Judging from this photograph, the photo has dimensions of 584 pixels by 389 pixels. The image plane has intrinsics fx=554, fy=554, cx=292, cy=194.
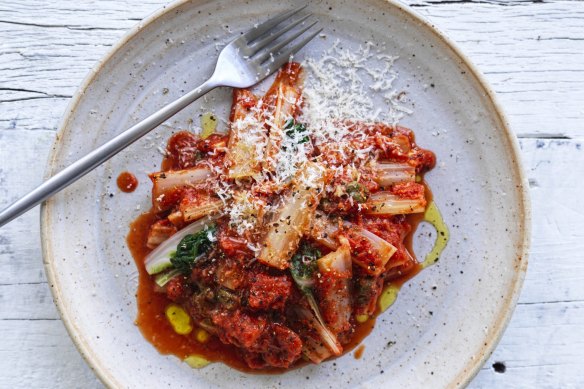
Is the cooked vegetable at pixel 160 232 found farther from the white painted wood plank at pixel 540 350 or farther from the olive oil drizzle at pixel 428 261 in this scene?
the white painted wood plank at pixel 540 350

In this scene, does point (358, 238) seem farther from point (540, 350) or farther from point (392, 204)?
point (540, 350)

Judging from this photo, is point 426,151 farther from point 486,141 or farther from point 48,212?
point 48,212

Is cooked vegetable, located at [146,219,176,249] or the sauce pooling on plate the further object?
cooked vegetable, located at [146,219,176,249]

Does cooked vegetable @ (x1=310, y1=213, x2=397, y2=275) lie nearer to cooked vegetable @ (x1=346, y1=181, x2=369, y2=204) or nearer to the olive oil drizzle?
cooked vegetable @ (x1=346, y1=181, x2=369, y2=204)

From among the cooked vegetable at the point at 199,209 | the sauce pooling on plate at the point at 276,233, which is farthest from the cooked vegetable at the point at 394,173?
the cooked vegetable at the point at 199,209

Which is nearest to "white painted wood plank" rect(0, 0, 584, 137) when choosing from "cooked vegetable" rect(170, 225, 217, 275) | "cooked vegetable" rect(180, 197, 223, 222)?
"cooked vegetable" rect(180, 197, 223, 222)

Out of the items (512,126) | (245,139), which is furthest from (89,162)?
(512,126)
